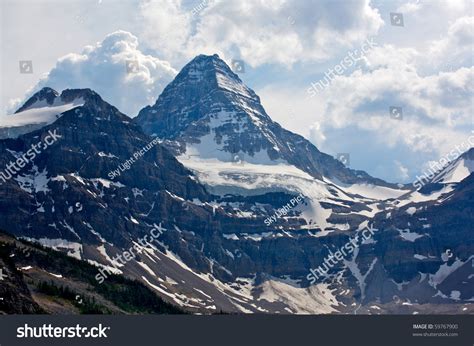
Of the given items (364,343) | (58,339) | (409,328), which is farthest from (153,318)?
(409,328)

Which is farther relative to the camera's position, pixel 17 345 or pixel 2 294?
pixel 2 294

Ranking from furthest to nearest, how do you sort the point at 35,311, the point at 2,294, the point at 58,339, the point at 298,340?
the point at 35,311 < the point at 2,294 < the point at 298,340 < the point at 58,339

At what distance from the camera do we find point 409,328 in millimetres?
126500

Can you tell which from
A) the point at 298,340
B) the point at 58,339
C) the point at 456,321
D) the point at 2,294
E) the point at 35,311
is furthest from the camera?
the point at 35,311

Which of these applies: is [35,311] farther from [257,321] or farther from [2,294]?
[257,321]

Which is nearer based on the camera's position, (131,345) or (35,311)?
(131,345)

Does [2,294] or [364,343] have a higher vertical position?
[2,294]

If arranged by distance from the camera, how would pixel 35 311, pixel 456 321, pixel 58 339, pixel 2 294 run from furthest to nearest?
pixel 35 311 < pixel 2 294 < pixel 456 321 < pixel 58 339

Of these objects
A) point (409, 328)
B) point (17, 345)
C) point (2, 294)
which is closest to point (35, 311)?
point (2, 294)

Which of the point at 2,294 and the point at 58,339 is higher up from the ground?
the point at 2,294

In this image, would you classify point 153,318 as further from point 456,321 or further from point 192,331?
point 456,321

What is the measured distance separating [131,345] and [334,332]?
95.6 ft

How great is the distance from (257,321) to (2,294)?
5163 centimetres

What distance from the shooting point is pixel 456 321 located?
130625 millimetres
